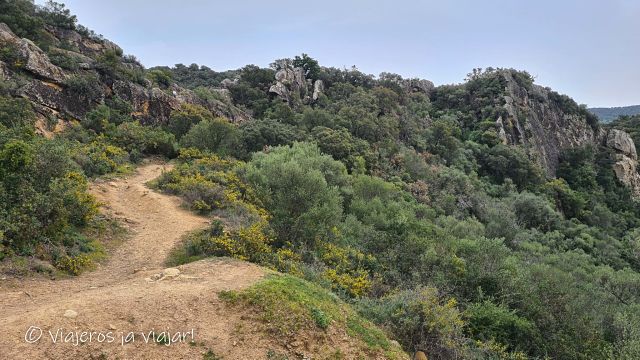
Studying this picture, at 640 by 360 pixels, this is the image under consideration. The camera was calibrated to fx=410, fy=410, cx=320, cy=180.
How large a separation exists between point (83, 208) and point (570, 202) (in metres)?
52.8

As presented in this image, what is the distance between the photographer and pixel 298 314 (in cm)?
768

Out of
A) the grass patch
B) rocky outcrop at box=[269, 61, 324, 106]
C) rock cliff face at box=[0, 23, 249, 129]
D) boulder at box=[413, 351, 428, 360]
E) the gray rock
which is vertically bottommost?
boulder at box=[413, 351, 428, 360]

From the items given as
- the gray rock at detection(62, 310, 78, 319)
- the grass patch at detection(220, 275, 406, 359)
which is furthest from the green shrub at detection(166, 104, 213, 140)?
the gray rock at detection(62, 310, 78, 319)

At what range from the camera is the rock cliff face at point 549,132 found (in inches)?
2368

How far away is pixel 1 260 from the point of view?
860 centimetres

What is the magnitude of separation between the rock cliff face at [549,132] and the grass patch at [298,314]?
5489 cm

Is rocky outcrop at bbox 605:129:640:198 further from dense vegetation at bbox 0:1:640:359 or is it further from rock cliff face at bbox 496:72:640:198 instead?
dense vegetation at bbox 0:1:640:359

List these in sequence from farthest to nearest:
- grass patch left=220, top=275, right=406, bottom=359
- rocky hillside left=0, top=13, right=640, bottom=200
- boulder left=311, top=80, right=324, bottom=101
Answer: boulder left=311, top=80, right=324, bottom=101
rocky hillside left=0, top=13, right=640, bottom=200
grass patch left=220, top=275, right=406, bottom=359

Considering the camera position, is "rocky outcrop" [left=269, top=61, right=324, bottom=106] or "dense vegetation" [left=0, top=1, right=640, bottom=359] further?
"rocky outcrop" [left=269, top=61, right=324, bottom=106]

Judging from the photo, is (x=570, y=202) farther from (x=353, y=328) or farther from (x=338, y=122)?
(x=353, y=328)

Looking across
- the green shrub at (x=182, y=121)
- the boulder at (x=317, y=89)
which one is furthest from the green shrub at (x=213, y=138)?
the boulder at (x=317, y=89)

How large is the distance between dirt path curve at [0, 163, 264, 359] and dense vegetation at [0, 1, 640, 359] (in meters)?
0.79

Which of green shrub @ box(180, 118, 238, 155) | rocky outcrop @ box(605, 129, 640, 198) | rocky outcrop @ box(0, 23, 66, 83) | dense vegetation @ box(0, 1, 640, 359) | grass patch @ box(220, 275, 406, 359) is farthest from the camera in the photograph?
rocky outcrop @ box(605, 129, 640, 198)

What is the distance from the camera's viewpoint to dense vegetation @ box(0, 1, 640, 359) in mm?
10219
